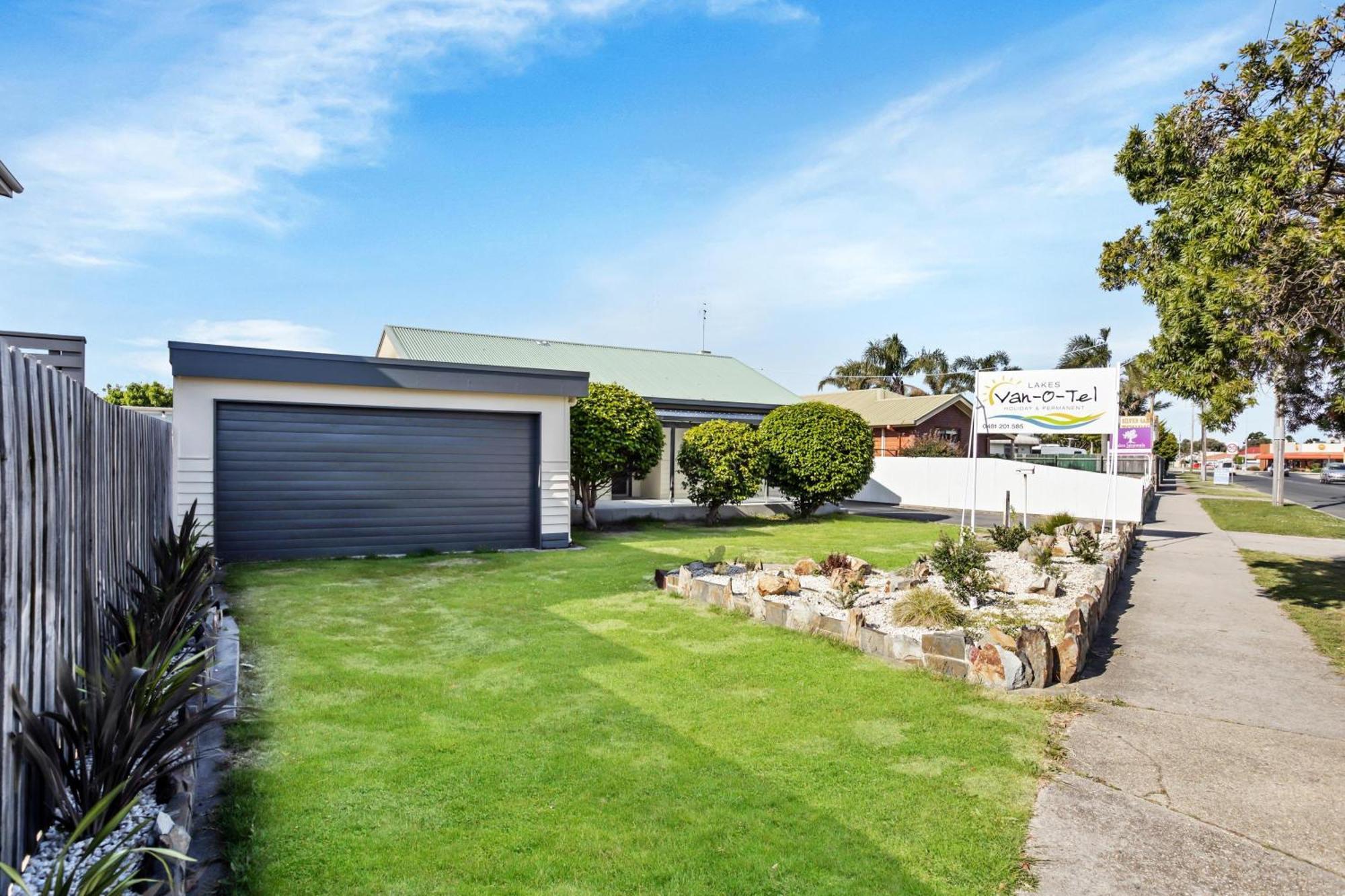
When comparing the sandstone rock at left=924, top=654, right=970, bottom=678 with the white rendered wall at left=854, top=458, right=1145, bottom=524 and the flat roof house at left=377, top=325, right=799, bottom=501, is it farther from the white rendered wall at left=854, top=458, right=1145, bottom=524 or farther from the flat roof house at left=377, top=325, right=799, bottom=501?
the flat roof house at left=377, top=325, right=799, bottom=501

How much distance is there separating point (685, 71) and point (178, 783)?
12.5 meters

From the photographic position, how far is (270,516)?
10227 mm

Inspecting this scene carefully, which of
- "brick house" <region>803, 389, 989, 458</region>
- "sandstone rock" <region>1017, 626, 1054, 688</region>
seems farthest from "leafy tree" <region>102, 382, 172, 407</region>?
"sandstone rock" <region>1017, 626, 1054, 688</region>

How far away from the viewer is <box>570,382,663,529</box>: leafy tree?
13.6m

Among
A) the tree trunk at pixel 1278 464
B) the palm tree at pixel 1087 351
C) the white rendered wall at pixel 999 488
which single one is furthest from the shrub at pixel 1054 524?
the palm tree at pixel 1087 351

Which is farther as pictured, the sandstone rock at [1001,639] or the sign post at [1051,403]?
the sign post at [1051,403]

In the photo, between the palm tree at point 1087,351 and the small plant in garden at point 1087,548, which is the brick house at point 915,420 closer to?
the palm tree at point 1087,351

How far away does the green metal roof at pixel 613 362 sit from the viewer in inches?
793

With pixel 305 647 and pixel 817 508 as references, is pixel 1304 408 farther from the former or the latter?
pixel 305 647

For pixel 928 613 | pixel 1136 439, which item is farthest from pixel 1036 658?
pixel 1136 439

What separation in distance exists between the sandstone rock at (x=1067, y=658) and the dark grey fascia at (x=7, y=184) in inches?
374

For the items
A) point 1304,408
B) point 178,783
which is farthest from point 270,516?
point 1304,408

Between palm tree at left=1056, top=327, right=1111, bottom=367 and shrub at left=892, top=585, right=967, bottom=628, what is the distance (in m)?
48.0

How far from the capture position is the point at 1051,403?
14.1m
